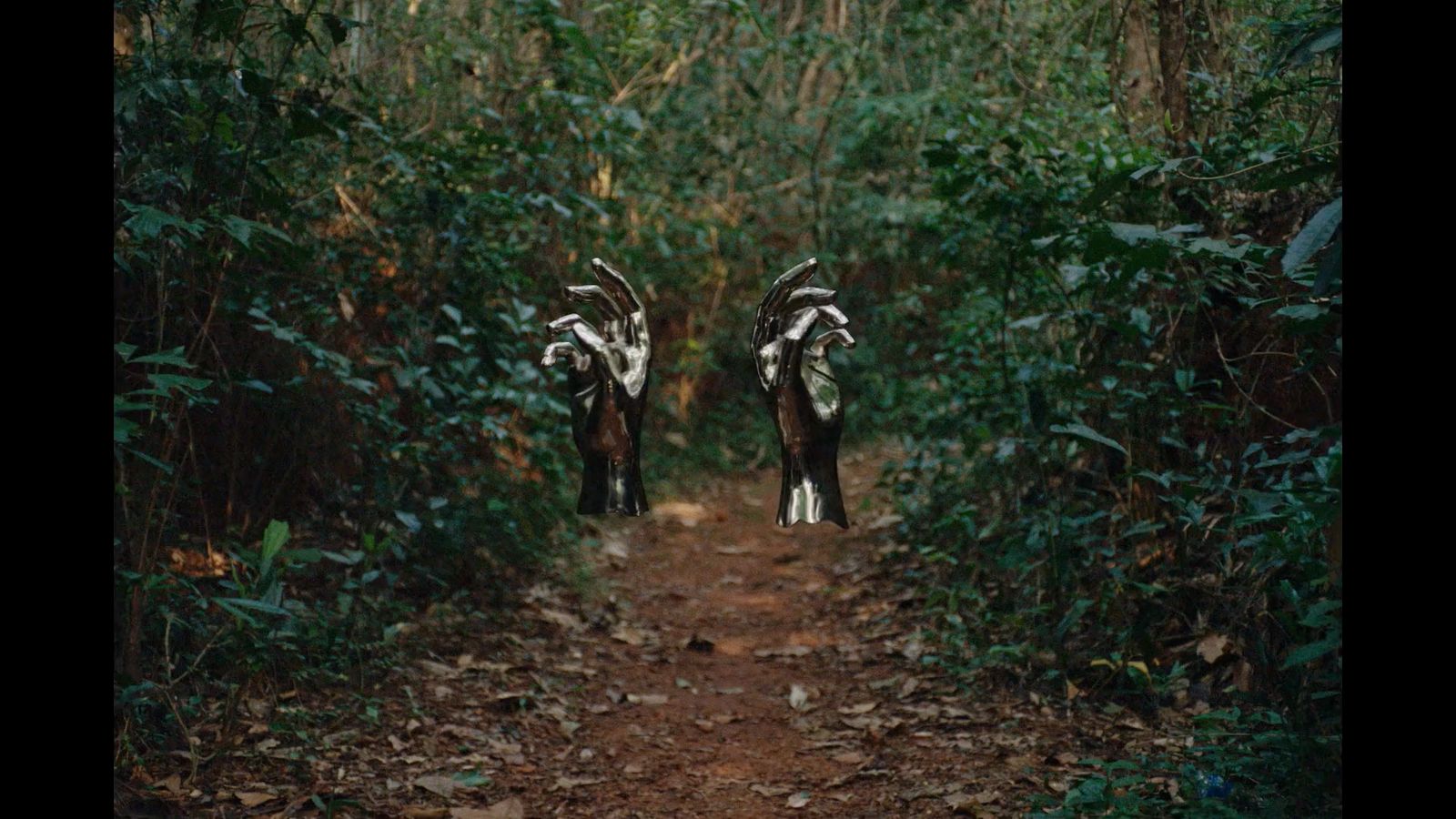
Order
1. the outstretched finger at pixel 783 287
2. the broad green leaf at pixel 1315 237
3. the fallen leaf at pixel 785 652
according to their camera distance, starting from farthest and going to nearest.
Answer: the fallen leaf at pixel 785 652
the outstretched finger at pixel 783 287
the broad green leaf at pixel 1315 237

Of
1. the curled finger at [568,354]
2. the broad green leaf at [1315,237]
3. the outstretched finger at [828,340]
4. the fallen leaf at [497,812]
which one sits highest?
the broad green leaf at [1315,237]

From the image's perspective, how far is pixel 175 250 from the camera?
360 centimetres

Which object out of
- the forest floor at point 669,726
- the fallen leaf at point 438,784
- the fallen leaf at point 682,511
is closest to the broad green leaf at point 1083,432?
the forest floor at point 669,726

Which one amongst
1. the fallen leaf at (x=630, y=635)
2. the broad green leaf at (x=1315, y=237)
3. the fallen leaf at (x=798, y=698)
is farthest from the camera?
the fallen leaf at (x=630, y=635)

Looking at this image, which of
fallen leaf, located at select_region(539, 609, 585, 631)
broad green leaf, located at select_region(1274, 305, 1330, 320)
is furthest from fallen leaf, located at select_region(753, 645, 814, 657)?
broad green leaf, located at select_region(1274, 305, 1330, 320)

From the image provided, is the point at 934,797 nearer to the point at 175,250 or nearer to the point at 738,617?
the point at 738,617

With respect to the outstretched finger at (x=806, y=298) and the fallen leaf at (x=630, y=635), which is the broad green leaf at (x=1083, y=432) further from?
the fallen leaf at (x=630, y=635)

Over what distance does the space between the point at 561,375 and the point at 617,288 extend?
359cm

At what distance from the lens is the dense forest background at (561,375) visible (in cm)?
323

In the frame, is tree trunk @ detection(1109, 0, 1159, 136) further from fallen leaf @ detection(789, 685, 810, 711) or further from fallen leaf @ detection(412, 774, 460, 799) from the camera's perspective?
fallen leaf @ detection(412, 774, 460, 799)

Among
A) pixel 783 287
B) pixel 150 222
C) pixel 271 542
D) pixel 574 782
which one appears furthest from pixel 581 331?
pixel 574 782

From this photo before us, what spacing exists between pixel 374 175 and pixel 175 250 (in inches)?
56.2

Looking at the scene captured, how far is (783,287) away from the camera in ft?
8.98

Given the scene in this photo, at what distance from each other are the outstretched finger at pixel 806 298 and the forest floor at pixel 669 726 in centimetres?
161
